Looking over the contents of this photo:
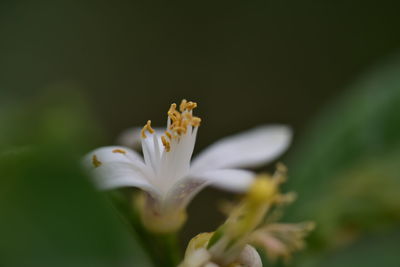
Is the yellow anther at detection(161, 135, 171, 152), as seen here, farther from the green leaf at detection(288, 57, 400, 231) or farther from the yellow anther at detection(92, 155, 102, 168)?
the green leaf at detection(288, 57, 400, 231)

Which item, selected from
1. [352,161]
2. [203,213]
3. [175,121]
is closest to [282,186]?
[352,161]

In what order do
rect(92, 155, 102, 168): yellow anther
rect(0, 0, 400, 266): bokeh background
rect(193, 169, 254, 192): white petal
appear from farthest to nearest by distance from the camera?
rect(0, 0, 400, 266): bokeh background
rect(92, 155, 102, 168): yellow anther
rect(193, 169, 254, 192): white petal

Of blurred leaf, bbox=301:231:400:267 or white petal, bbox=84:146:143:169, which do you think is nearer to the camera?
white petal, bbox=84:146:143:169

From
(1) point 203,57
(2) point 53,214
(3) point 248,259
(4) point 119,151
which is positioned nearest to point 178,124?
(4) point 119,151

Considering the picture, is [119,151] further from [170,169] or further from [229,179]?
[229,179]

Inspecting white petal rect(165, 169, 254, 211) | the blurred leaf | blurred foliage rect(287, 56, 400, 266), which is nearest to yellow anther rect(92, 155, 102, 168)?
white petal rect(165, 169, 254, 211)

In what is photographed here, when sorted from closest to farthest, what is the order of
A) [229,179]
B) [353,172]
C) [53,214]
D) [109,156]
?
[53,214] < [229,179] < [109,156] < [353,172]

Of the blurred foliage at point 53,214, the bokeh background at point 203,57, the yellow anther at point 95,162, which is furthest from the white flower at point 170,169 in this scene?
the bokeh background at point 203,57
